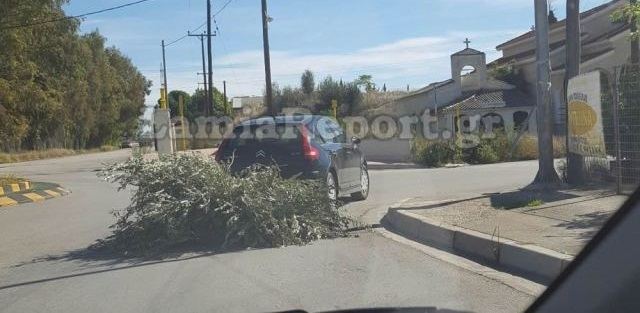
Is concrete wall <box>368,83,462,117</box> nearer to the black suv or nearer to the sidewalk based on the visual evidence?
the black suv

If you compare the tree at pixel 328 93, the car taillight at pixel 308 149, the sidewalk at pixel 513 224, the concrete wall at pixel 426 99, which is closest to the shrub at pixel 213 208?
the sidewalk at pixel 513 224

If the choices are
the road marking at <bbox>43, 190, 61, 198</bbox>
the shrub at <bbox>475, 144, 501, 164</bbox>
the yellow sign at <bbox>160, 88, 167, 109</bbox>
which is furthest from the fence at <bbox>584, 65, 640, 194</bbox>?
the yellow sign at <bbox>160, 88, 167, 109</bbox>

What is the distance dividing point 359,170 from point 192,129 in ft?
126

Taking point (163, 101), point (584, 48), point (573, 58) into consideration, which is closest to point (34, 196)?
point (573, 58)

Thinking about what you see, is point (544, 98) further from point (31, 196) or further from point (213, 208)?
point (31, 196)

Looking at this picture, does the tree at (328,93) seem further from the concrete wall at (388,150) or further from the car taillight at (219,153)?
the car taillight at (219,153)

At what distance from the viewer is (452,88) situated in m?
39.7

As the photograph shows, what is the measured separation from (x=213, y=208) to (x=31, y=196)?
10414 millimetres

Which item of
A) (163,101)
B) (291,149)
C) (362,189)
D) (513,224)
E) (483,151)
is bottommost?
(513,224)

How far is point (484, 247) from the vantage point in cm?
757

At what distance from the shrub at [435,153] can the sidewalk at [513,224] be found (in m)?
11.2

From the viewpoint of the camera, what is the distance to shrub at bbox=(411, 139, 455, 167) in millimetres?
22953

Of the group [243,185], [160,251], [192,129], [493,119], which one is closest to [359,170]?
[243,185]

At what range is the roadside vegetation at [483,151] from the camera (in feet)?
75.6
